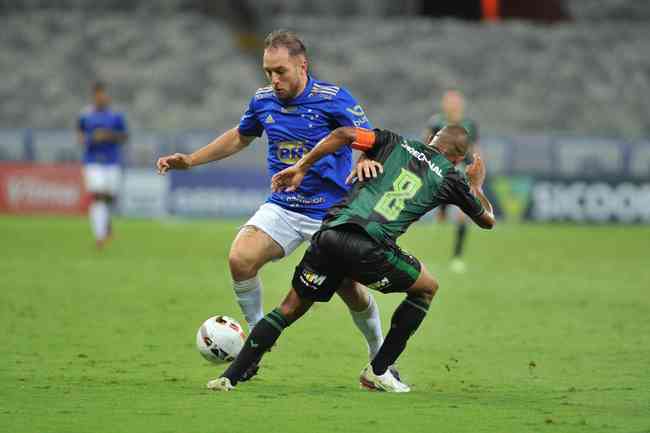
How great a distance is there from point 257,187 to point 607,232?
7909 millimetres

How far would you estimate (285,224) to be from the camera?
8266mm

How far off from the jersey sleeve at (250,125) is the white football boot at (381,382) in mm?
1944

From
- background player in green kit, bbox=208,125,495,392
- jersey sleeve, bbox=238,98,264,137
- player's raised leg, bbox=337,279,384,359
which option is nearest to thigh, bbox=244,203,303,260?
player's raised leg, bbox=337,279,384,359

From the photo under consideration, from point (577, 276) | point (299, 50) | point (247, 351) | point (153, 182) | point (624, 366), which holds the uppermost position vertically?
point (299, 50)

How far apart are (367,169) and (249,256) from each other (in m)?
1.21

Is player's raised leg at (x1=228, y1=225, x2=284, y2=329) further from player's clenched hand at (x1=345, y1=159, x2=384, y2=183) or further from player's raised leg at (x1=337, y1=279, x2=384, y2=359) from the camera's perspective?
player's clenched hand at (x1=345, y1=159, x2=384, y2=183)

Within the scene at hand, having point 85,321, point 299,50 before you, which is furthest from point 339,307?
point 299,50

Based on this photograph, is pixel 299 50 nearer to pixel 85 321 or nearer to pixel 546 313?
pixel 85 321

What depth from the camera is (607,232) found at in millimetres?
25219

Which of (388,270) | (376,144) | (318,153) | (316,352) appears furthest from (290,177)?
(316,352)

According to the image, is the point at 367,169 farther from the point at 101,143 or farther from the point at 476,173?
the point at 101,143

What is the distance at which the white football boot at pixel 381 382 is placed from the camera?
25.6 feet

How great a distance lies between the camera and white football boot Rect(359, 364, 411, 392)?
25.6ft

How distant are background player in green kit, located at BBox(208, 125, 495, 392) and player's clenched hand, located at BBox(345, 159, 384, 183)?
4cm
